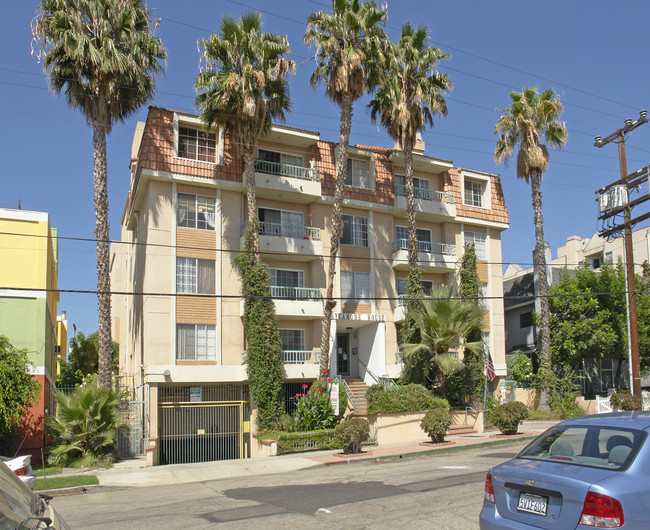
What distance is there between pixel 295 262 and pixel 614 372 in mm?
23912

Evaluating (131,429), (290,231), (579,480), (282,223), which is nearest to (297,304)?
(290,231)

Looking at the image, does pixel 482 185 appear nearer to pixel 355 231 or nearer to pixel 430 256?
pixel 430 256

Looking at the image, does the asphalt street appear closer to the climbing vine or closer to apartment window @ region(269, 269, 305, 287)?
the climbing vine

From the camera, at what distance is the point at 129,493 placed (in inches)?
569

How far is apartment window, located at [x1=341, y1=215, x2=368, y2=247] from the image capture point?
30969 mm

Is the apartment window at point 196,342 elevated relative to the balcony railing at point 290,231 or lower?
lower

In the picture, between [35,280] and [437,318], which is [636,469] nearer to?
[35,280]

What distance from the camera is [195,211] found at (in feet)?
89.5

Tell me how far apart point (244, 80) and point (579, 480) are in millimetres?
22443

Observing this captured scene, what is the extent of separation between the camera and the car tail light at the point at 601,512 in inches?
211

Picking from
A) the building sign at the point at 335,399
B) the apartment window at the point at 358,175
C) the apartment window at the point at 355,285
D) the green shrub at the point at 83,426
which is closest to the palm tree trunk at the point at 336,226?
the building sign at the point at 335,399

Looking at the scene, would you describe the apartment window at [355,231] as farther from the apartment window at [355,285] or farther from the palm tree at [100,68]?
the palm tree at [100,68]

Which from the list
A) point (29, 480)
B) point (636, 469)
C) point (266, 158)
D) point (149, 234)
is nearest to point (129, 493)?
point (29, 480)

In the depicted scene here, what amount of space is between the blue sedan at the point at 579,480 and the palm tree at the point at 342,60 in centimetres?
2001
